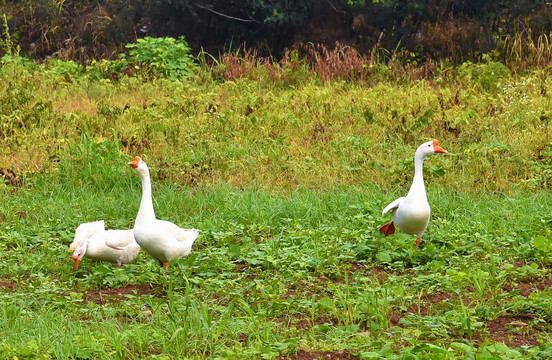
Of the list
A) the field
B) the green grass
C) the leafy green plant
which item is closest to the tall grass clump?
the field

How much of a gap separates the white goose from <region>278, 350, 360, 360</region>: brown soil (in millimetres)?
2253

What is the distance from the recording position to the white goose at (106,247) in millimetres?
5901

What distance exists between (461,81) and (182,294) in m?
7.50

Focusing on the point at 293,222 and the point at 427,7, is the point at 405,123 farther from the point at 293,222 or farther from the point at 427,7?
the point at 427,7

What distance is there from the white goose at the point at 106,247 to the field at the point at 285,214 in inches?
5.2

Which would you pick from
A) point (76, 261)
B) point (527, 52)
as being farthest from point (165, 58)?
point (76, 261)

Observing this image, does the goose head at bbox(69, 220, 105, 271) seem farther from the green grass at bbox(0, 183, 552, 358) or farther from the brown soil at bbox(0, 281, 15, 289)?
the brown soil at bbox(0, 281, 15, 289)

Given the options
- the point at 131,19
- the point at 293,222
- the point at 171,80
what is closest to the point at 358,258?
the point at 293,222

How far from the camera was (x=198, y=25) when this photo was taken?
51.3 feet

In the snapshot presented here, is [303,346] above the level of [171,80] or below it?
above

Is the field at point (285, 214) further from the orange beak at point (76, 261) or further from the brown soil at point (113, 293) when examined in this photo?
the orange beak at point (76, 261)

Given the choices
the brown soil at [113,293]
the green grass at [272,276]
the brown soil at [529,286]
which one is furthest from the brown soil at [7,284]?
the brown soil at [529,286]

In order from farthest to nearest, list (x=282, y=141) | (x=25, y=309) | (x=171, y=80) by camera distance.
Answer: (x=171, y=80) < (x=282, y=141) < (x=25, y=309)

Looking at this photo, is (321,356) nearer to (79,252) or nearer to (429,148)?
(79,252)
